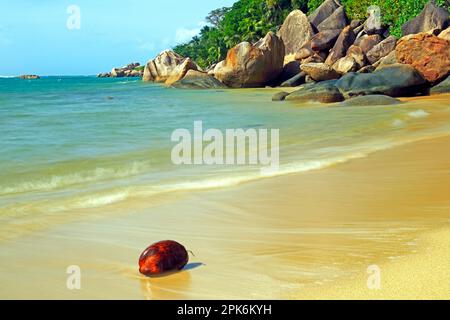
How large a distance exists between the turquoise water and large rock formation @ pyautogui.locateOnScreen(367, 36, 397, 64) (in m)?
12.8

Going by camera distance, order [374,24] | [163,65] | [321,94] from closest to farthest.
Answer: [321,94]
[374,24]
[163,65]

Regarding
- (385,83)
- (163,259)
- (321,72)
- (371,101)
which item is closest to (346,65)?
(321,72)

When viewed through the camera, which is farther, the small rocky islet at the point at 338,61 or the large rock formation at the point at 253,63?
the large rock formation at the point at 253,63

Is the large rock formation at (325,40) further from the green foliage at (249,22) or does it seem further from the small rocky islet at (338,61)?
the green foliage at (249,22)

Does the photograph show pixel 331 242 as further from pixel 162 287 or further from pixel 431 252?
pixel 162 287

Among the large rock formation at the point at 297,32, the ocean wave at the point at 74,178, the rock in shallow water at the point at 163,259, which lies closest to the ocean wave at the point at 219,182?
the ocean wave at the point at 74,178

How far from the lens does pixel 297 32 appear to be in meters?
39.7

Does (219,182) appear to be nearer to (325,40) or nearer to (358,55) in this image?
(358,55)

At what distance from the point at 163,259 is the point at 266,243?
2.95 feet

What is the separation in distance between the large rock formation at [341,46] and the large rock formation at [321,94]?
1275cm

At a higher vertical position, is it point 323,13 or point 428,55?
point 323,13

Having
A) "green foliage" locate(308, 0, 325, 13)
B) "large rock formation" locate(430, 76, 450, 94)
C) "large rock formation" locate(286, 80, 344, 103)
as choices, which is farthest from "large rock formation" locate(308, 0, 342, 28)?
"large rock formation" locate(286, 80, 344, 103)

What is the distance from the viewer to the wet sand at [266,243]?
342 cm
